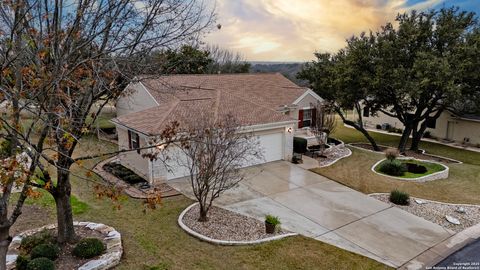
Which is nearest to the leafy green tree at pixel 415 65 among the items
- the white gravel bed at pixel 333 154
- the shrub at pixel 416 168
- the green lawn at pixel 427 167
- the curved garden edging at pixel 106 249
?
the white gravel bed at pixel 333 154

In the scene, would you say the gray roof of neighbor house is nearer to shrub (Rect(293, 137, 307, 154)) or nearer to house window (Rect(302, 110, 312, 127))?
house window (Rect(302, 110, 312, 127))

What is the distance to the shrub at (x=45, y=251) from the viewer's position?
8180 mm

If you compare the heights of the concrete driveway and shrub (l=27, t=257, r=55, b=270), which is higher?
shrub (l=27, t=257, r=55, b=270)

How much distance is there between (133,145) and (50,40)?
12.2 m

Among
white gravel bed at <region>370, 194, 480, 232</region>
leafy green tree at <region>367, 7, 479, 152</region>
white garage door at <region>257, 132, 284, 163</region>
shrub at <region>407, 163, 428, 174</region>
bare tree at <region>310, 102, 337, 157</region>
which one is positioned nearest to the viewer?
white gravel bed at <region>370, 194, 480, 232</region>

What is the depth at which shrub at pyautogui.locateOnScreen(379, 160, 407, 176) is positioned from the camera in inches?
725

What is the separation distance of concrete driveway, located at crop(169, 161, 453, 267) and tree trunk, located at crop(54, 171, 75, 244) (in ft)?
18.4

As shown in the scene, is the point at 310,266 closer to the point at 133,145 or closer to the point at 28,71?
the point at 28,71

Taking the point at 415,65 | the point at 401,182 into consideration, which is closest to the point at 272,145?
the point at 401,182

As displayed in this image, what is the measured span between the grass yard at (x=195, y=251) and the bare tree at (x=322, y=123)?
41.4 feet

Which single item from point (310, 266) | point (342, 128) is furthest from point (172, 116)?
point (342, 128)

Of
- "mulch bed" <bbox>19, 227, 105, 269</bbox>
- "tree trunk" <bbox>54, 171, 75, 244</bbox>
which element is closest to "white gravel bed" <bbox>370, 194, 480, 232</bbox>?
"mulch bed" <bbox>19, 227, 105, 269</bbox>

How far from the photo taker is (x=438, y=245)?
1075 centimetres

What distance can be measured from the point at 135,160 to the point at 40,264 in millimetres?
A: 9743
